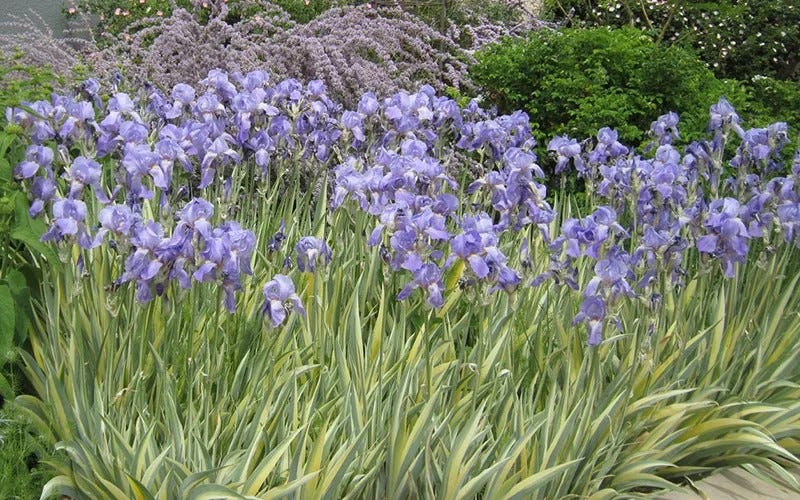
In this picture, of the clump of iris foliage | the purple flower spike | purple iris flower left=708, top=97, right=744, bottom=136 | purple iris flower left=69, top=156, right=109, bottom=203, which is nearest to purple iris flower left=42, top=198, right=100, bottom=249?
the clump of iris foliage

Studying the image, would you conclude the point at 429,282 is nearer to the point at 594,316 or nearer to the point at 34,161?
the point at 594,316

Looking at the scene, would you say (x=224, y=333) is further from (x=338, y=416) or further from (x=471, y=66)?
(x=471, y=66)

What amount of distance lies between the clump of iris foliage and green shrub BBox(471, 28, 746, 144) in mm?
1861

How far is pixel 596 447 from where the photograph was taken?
271 centimetres

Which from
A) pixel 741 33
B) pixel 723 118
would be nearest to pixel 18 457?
pixel 723 118

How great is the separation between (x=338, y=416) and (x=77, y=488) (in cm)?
68

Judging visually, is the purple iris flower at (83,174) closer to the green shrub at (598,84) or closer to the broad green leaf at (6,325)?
the broad green leaf at (6,325)

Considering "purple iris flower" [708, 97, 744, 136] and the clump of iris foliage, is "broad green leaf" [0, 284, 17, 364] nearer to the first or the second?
the clump of iris foliage

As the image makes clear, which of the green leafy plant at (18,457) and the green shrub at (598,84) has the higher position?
the green shrub at (598,84)

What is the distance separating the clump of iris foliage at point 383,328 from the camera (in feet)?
7.71

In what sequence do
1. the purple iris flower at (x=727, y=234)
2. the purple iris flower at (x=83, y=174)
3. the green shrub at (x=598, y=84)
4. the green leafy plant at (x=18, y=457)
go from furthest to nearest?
the green shrub at (x=598, y=84) → the purple iris flower at (x=727, y=234) → the purple iris flower at (x=83, y=174) → the green leafy plant at (x=18, y=457)

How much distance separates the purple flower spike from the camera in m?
2.31

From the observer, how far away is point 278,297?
2.34 meters

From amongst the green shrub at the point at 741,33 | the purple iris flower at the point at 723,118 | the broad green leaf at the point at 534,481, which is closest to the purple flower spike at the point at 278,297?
the broad green leaf at the point at 534,481
